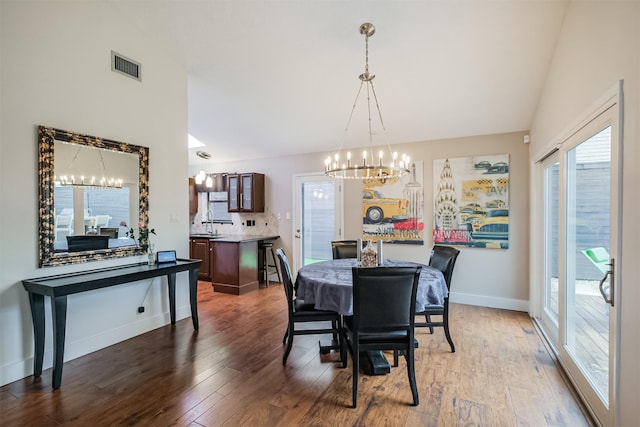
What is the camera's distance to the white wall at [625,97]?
5.05 ft

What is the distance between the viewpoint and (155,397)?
2230 millimetres

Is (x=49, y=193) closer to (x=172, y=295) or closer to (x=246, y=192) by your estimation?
(x=172, y=295)

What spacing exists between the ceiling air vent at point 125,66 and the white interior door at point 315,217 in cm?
296

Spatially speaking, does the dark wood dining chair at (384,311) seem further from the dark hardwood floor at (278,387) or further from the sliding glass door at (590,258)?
the sliding glass door at (590,258)

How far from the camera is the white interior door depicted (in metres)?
5.38

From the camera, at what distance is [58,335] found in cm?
237

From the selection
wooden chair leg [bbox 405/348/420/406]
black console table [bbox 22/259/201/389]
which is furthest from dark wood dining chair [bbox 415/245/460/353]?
black console table [bbox 22/259/201/389]

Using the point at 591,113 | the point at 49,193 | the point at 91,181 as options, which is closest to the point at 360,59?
the point at 591,113

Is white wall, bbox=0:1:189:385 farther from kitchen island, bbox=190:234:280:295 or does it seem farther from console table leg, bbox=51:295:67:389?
kitchen island, bbox=190:234:280:295

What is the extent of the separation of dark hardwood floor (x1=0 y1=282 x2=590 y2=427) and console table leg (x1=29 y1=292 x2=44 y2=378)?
107 millimetres

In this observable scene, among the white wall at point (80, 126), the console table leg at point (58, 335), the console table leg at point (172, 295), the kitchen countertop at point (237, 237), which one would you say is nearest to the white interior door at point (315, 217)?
the kitchen countertop at point (237, 237)

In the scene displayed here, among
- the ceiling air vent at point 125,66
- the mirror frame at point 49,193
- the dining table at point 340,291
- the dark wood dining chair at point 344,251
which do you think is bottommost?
the dining table at point 340,291

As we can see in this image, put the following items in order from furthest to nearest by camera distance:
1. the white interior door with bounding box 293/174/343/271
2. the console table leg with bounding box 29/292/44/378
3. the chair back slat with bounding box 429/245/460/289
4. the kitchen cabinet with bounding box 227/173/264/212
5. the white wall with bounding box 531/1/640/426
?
the kitchen cabinet with bounding box 227/173/264/212, the white interior door with bounding box 293/174/343/271, the chair back slat with bounding box 429/245/460/289, the console table leg with bounding box 29/292/44/378, the white wall with bounding box 531/1/640/426

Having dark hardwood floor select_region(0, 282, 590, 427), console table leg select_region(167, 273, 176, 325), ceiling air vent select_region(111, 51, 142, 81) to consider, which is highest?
ceiling air vent select_region(111, 51, 142, 81)
